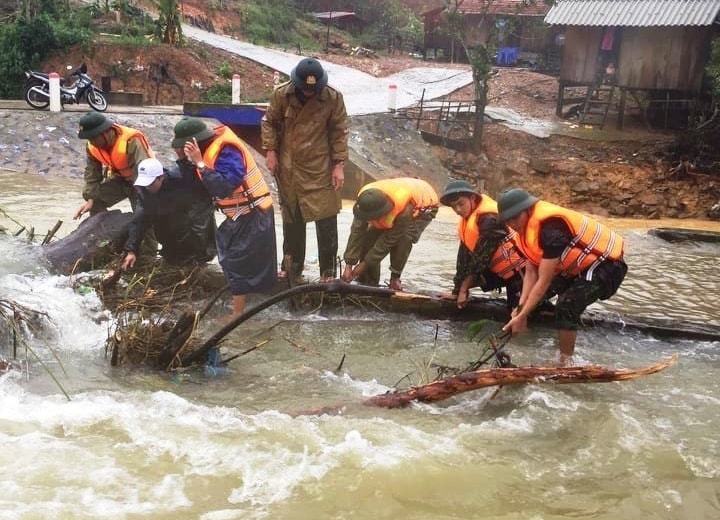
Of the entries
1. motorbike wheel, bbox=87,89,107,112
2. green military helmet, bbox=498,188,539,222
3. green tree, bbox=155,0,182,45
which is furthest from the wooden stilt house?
green military helmet, bbox=498,188,539,222

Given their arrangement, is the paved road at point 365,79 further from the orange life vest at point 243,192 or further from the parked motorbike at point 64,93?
the orange life vest at point 243,192

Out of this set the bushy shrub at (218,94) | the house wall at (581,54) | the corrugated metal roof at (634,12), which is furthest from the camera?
the bushy shrub at (218,94)

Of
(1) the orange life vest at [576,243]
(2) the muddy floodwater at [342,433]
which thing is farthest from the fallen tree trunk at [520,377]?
(1) the orange life vest at [576,243]

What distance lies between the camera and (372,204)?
5902 mm

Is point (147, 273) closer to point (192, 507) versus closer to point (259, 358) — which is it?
point (259, 358)

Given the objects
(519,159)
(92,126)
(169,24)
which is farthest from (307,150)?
(169,24)

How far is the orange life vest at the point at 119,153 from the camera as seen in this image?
6344mm

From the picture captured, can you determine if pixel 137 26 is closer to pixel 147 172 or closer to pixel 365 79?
pixel 365 79

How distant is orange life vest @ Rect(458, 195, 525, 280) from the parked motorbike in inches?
454

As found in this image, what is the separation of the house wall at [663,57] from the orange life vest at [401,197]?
1415 centimetres

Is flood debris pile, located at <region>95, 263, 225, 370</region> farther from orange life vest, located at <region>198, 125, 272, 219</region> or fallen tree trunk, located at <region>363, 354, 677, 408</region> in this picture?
fallen tree trunk, located at <region>363, 354, 677, 408</region>

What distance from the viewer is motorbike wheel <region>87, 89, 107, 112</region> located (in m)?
15.3

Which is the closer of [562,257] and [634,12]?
[562,257]

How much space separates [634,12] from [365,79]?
9.32 meters
